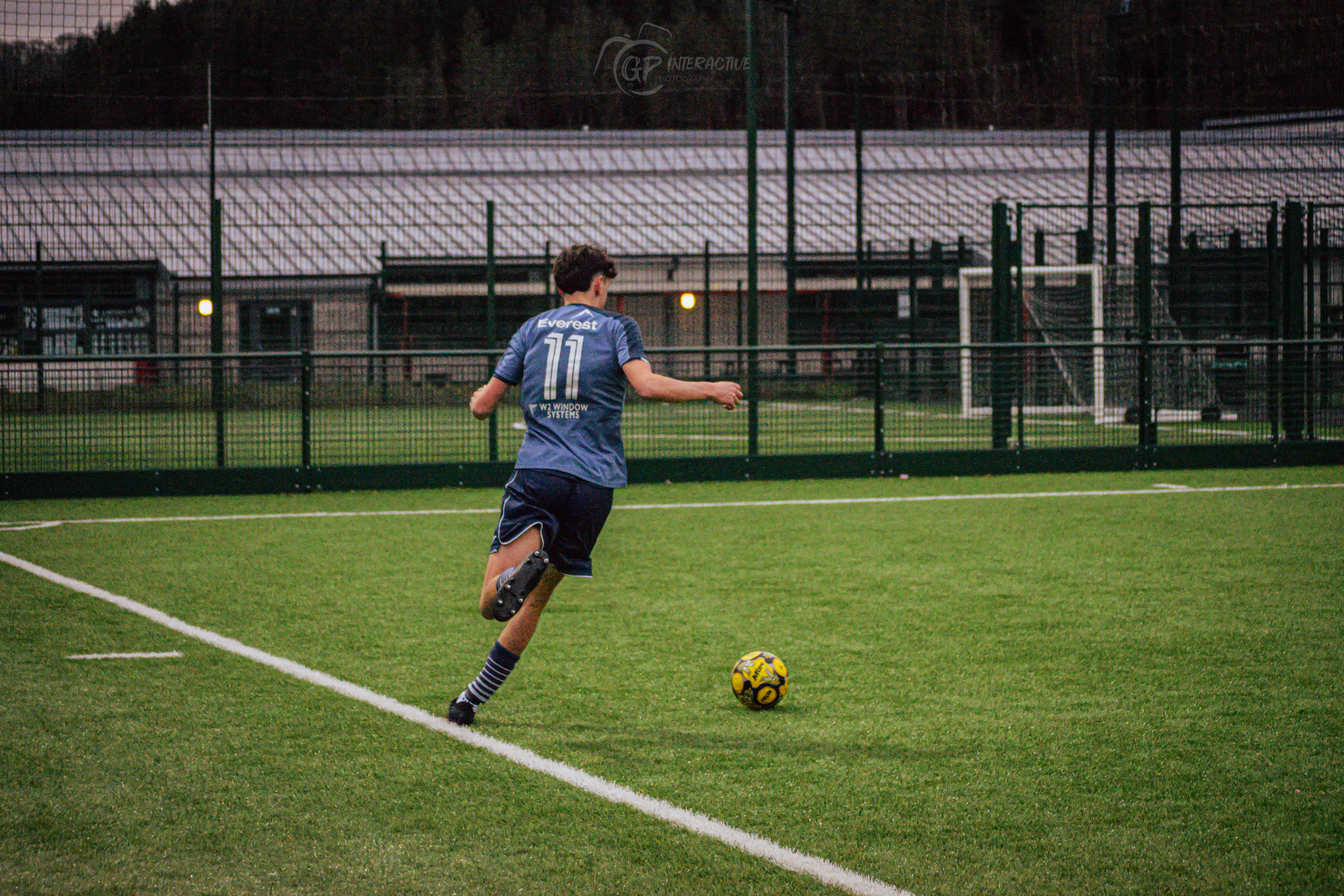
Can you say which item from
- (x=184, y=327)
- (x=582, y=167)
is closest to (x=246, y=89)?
(x=582, y=167)

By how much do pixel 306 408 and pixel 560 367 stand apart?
8.94 m

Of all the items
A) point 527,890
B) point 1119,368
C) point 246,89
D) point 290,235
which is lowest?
point 527,890

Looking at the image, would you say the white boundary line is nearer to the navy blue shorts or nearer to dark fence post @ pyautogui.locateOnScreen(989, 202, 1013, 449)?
the navy blue shorts

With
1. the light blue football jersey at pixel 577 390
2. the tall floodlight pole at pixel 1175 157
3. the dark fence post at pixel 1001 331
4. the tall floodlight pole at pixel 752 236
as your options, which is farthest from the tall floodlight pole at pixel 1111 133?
the light blue football jersey at pixel 577 390

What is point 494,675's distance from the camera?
16.7 ft

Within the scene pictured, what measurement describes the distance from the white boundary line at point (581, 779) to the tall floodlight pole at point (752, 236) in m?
8.16

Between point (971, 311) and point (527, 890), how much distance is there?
24528mm

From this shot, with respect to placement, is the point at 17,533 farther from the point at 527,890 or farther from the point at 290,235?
the point at 290,235

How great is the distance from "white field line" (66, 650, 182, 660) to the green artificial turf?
63 mm

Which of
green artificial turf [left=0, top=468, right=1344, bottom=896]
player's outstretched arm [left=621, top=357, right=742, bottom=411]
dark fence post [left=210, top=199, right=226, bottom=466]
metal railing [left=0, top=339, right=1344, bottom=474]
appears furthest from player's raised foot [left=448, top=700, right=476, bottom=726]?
dark fence post [left=210, top=199, right=226, bottom=466]

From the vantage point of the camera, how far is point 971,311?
26.9m

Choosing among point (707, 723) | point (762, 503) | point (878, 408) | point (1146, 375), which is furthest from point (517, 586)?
point (1146, 375)

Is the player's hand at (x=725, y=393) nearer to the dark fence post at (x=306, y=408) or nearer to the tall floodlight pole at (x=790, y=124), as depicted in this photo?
the dark fence post at (x=306, y=408)

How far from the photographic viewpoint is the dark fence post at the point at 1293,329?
15391 millimetres
